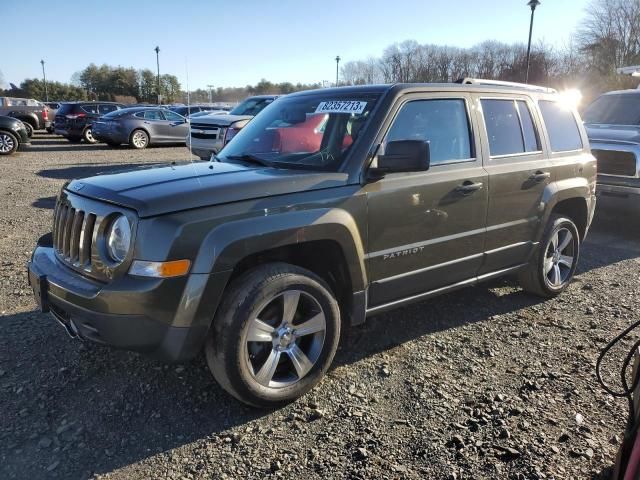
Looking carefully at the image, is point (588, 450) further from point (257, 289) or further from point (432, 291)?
point (257, 289)

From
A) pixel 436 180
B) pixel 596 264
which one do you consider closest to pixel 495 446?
pixel 436 180

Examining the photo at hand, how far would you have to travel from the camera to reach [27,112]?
22547 millimetres

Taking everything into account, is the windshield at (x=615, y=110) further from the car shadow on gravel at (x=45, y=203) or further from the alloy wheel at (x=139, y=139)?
the alloy wheel at (x=139, y=139)

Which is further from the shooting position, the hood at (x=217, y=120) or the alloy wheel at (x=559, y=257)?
the hood at (x=217, y=120)

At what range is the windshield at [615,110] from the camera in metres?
8.88

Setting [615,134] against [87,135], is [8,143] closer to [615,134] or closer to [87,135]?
[87,135]

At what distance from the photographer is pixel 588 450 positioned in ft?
9.13

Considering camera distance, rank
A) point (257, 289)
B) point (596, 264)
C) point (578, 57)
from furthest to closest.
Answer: point (578, 57), point (596, 264), point (257, 289)

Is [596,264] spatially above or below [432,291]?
below

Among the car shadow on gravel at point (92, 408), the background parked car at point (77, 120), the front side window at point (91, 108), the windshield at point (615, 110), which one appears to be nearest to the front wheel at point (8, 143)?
the background parked car at point (77, 120)

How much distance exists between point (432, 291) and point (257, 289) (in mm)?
1542

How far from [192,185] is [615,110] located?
28.9 ft

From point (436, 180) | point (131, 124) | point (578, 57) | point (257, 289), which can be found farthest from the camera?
point (578, 57)

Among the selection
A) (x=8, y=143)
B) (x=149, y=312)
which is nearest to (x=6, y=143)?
(x=8, y=143)
